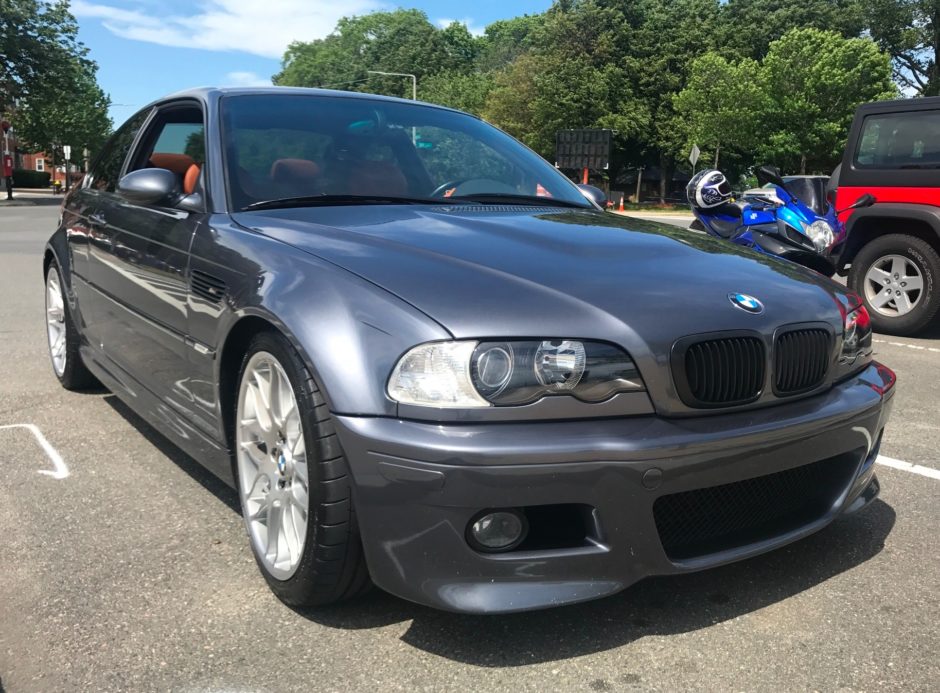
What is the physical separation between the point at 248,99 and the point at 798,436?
2376 mm

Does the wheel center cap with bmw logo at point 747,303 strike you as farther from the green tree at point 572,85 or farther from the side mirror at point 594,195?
the green tree at point 572,85

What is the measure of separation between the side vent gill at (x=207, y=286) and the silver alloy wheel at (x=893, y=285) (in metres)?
6.43

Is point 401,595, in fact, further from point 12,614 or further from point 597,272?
point 12,614

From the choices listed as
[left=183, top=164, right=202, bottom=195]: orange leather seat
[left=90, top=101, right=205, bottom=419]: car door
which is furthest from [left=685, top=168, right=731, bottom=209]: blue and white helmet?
[left=183, top=164, right=202, bottom=195]: orange leather seat

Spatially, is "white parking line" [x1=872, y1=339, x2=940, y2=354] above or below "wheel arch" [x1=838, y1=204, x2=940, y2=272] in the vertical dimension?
below

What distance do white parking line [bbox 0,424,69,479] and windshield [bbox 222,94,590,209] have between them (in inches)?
58.7

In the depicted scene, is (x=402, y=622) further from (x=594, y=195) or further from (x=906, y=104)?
(x=906, y=104)

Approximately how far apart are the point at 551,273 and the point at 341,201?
106 centimetres

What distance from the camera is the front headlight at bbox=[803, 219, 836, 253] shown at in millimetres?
7176

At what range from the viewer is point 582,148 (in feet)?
100

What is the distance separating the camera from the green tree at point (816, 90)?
40.4 m

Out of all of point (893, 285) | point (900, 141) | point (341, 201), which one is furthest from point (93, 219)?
point (900, 141)

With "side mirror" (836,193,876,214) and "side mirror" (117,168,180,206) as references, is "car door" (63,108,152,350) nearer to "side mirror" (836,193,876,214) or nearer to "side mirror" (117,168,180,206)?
"side mirror" (117,168,180,206)

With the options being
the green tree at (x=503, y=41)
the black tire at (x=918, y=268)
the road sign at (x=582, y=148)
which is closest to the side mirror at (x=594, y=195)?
the black tire at (x=918, y=268)
